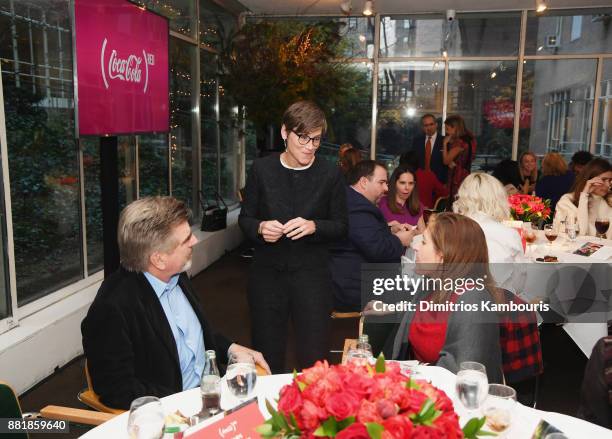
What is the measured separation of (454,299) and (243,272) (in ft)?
15.8

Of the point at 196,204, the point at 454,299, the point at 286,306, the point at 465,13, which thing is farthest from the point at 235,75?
the point at 454,299

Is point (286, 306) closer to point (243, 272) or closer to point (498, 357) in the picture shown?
point (498, 357)

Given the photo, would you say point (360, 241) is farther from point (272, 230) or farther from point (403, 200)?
point (403, 200)

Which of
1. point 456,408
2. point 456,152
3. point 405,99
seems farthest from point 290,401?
point 405,99

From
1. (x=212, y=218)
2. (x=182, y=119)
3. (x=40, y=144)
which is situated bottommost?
(x=212, y=218)

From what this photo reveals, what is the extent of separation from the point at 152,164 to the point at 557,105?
6751 millimetres

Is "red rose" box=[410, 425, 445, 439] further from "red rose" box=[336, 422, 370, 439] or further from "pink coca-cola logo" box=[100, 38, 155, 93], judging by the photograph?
"pink coca-cola logo" box=[100, 38, 155, 93]

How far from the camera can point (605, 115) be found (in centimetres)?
887

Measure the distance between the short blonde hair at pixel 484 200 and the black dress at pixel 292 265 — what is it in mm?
1176

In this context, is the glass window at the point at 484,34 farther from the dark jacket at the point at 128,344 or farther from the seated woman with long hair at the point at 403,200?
the dark jacket at the point at 128,344

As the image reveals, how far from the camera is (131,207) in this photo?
2025mm

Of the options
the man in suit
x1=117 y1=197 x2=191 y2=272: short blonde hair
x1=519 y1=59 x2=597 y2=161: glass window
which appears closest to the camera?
x1=117 y1=197 x2=191 y2=272: short blonde hair

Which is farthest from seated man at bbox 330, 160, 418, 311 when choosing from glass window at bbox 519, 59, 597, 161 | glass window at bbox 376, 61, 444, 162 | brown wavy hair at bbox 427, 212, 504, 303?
glass window at bbox 519, 59, 597, 161

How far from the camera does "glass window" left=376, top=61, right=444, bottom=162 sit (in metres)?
9.19
